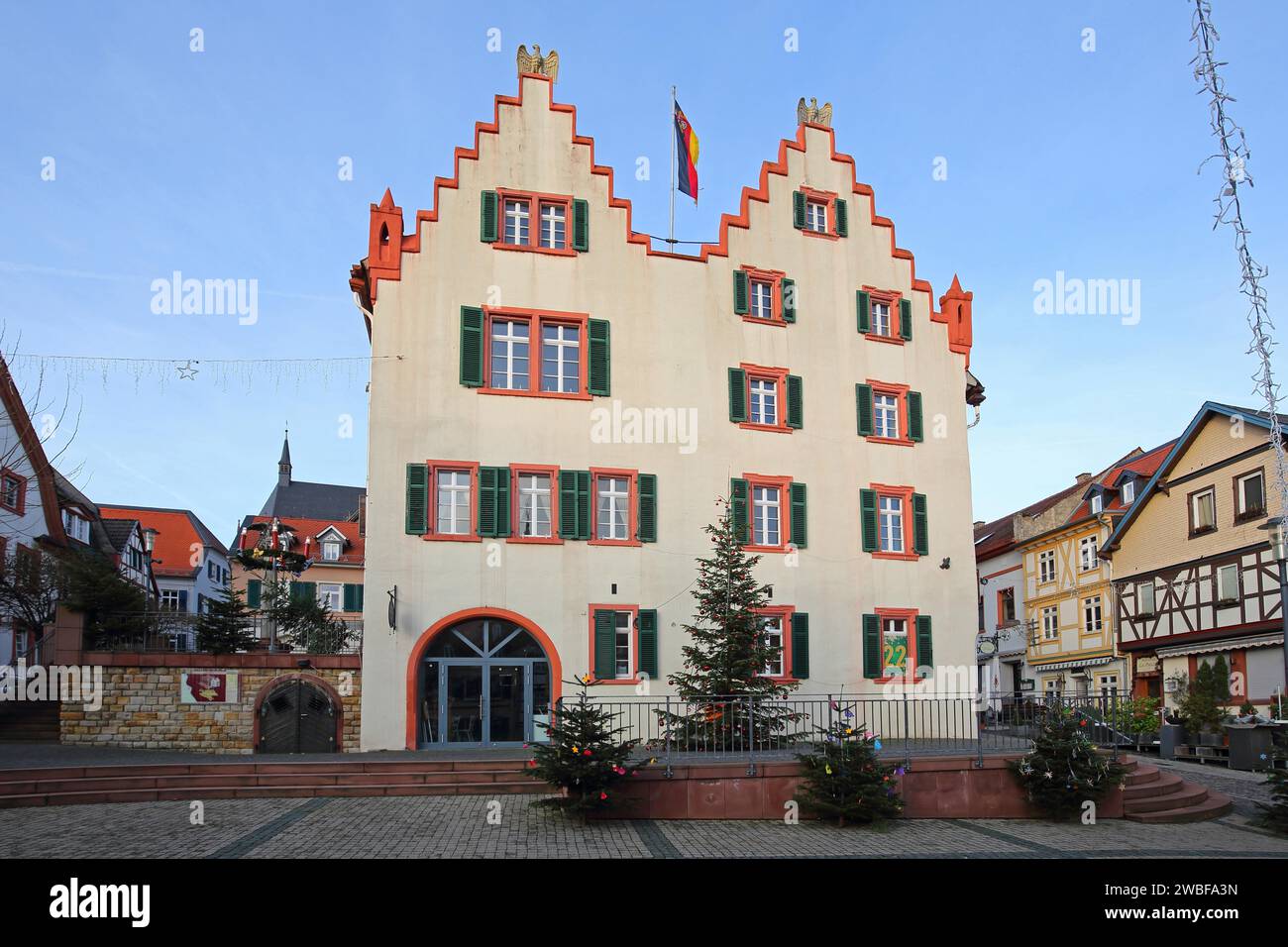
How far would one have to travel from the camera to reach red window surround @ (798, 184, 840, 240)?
28.5 m

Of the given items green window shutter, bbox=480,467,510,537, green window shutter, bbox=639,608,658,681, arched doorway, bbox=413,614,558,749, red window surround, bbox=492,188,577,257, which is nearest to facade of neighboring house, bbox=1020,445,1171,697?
green window shutter, bbox=639,608,658,681

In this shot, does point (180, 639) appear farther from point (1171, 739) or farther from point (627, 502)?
point (1171, 739)

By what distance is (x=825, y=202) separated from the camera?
28.8 m

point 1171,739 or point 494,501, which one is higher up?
point 494,501

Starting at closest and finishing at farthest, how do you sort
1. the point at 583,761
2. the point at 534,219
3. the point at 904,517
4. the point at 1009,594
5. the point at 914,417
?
1. the point at 583,761
2. the point at 534,219
3. the point at 904,517
4. the point at 914,417
5. the point at 1009,594

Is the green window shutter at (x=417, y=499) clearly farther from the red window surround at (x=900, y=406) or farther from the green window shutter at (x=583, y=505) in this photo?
the red window surround at (x=900, y=406)

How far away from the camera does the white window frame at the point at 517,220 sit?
25.4 m

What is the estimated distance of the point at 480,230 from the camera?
2505cm

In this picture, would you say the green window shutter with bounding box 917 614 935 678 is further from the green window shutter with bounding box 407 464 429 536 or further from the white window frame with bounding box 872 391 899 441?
the green window shutter with bounding box 407 464 429 536

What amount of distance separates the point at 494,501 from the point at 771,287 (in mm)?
9115

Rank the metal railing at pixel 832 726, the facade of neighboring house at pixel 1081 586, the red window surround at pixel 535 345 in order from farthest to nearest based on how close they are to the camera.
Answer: the facade of neighboring house at pixel 1081 586 < the red window surround at pixel 535 345 < the metal railing at pixel 832 726

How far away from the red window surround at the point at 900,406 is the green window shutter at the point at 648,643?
7.77m

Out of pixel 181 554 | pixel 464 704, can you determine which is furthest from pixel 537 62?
pixel 181 554

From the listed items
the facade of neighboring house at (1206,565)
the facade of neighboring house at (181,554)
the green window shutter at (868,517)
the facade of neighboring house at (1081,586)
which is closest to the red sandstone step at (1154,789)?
the green window shutter at (868,517)
